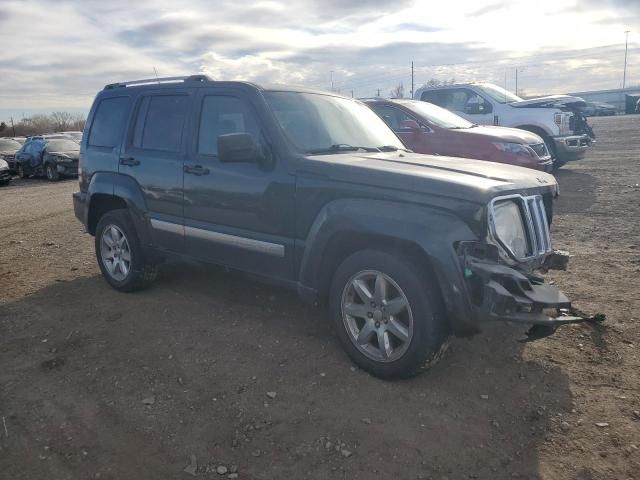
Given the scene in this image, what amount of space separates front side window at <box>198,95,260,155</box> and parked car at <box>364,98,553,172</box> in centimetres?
491

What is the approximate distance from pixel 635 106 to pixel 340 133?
64.5 meters

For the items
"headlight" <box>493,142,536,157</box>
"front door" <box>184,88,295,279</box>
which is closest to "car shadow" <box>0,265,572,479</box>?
"front door" <box>184,88,295,279</box>

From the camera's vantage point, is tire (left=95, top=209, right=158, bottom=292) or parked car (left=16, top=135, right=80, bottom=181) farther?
parked car (left=16, top=135, right=80, bottom=181)

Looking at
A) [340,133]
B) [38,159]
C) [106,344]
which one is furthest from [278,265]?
[38,159]

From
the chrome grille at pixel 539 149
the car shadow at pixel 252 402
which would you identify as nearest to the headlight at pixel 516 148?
the chrome grille at pixel 539 149

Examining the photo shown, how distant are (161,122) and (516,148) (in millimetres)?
6409

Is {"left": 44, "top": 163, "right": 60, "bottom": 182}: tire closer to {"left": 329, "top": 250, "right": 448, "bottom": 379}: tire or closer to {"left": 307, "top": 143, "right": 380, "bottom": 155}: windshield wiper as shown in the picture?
{"left": 307, "top": 143, "right": 380, "bottom": 155}: windshield wiper

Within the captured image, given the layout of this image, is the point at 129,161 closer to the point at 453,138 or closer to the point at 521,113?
the point at 453,138

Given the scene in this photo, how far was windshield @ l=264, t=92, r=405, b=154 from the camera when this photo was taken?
14.8ft

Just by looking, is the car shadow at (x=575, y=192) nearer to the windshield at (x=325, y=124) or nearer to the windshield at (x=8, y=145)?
the windshield at (x=325, y=124)

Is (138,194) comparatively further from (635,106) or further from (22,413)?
(635,106)

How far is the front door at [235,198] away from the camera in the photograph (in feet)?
14.1

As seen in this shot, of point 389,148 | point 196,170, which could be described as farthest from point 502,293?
point 196,170

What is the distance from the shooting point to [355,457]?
3.04m
